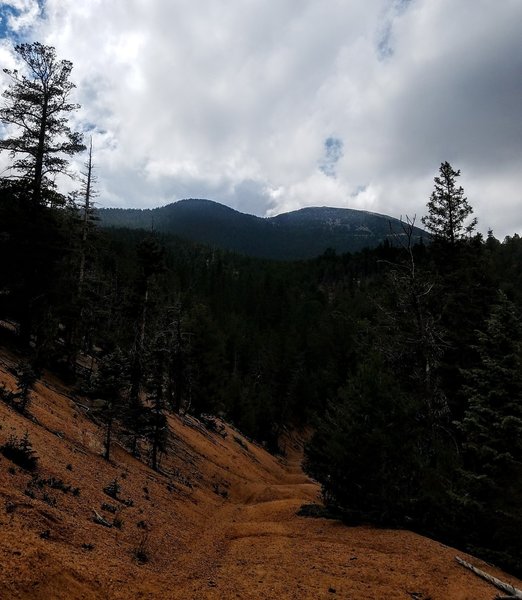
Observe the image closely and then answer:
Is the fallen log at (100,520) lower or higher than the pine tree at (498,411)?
Result: lower

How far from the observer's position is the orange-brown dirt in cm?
700

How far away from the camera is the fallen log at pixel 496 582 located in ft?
27.9

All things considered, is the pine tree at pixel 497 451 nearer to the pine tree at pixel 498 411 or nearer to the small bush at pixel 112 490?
the pine tree at pixel 498 411

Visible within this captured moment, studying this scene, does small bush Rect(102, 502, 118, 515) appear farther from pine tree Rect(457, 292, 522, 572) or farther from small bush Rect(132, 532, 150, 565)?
pine tree Rect(457, 292, 522, 572)

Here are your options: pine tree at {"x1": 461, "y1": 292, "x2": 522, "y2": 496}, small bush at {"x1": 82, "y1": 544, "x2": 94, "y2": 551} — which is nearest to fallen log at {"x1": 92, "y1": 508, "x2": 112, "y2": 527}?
small bush at {"x1": 82, "y1": 544, "x2": 94, "y2": 551}

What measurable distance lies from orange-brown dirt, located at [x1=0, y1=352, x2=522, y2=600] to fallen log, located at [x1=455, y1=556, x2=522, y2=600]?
0.71 ft

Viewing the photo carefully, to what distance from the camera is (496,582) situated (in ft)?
29.6

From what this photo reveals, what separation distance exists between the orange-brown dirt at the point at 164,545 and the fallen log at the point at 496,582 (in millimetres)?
217

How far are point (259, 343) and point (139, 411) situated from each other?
2277 inches

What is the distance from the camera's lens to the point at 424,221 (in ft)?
78.9

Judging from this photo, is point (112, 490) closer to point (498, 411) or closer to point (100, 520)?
point (100, 520)

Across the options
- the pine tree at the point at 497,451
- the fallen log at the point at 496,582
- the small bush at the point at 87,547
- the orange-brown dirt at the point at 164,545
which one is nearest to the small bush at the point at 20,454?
the orange-brown dirt at the point at 164,545

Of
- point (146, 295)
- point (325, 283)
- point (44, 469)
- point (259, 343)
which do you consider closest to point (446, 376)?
point (146, 295)

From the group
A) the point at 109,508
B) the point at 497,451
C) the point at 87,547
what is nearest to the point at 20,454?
the point at 109,508
